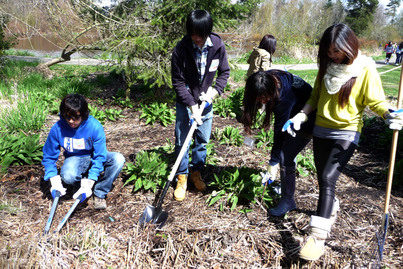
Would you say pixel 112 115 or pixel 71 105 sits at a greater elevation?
pixel 71 105

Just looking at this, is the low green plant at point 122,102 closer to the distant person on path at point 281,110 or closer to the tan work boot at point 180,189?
the tan work boot at point 180,189

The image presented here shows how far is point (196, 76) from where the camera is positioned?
9.29 feet

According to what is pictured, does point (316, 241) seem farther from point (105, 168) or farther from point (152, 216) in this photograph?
point (105, 168)

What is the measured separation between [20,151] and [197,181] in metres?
2.03

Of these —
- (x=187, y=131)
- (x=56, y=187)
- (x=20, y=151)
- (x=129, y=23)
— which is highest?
(x=129, y=23)

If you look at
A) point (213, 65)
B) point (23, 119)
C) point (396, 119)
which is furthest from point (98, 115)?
point (396, 119)

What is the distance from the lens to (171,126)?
16.6ft

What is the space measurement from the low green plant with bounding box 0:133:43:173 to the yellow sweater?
3039mm

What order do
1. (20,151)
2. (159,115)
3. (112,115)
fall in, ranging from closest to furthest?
(20,151), (159,115), (112,115)

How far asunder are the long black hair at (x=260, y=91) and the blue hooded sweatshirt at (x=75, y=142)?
4.64ft

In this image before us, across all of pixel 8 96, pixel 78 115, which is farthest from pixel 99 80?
pixel 78 115

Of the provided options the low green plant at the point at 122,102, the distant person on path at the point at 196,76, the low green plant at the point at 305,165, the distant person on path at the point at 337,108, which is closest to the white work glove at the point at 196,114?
the distant person on path at the point at 196,76

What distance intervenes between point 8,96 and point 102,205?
13.4ft

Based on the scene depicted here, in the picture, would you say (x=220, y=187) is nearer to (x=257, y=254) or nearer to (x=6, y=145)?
(x=257, y=254)
